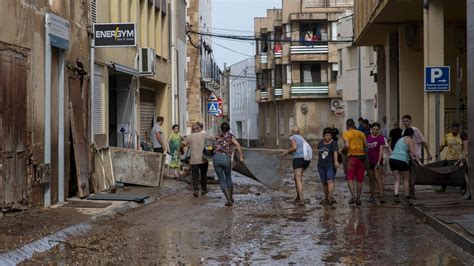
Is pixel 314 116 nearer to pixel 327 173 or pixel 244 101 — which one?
pixel 244 101

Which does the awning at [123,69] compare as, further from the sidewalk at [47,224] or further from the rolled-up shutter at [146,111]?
the sidewalk at [47,224]

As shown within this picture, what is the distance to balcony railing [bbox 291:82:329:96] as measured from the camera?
193 ft

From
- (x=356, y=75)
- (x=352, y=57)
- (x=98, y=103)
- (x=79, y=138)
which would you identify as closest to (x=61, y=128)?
(x=79, y=138)

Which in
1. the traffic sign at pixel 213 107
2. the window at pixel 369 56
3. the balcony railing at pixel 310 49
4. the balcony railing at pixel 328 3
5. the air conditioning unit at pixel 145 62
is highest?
the balcony railing at pixel 328 3

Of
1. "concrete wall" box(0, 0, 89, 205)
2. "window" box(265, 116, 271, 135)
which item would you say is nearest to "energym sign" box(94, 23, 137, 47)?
"concrete wall" box(0, 0, 89, 205)

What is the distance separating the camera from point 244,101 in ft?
268

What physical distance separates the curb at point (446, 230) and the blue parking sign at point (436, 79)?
4.40 meters

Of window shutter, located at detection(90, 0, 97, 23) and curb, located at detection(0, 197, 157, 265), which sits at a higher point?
window shutter, located at detection(90, 0, 97, 23)

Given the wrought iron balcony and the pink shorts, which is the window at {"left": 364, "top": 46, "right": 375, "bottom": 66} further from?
the pink shorts

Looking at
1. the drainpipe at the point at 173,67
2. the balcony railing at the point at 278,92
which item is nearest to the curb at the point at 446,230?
the drainpipe at the point at 173,67

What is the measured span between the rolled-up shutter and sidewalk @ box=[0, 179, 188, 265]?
30.1 feet

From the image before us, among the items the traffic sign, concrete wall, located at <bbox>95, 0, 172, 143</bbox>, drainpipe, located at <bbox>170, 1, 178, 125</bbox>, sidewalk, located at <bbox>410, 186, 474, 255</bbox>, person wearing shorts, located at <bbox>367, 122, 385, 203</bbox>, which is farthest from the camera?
the traffic sign

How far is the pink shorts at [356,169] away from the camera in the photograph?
14094mm

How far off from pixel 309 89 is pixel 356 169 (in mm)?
45480
